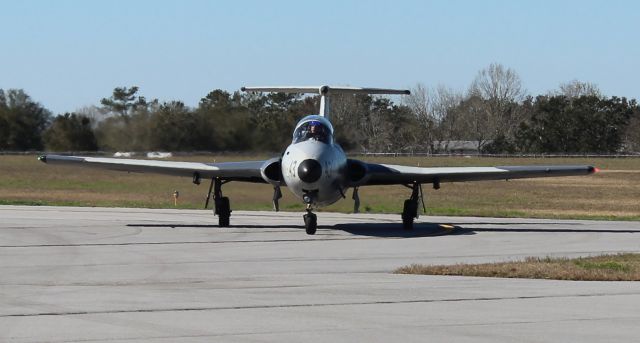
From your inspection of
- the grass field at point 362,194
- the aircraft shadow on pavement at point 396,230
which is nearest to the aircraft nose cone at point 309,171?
the aircraft shadow on pavement at point 396,230

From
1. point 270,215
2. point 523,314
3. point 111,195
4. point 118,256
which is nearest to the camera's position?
point 523,314

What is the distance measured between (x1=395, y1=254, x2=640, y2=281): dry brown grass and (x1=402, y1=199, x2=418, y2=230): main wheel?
9.74 metres

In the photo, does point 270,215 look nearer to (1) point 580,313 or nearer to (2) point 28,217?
(2) point 28,217

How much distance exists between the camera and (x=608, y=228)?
97.1 feet

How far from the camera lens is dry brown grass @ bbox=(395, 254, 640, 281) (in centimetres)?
1631

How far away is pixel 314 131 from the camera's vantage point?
86.2 feet

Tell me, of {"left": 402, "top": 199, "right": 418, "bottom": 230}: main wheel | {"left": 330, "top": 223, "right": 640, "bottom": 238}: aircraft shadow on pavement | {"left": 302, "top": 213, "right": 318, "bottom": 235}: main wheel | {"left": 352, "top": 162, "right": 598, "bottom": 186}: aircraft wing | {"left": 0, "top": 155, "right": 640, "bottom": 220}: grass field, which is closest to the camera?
{"left": 302, "top": 213, "right": 318, "bottom": 235}: main wheel

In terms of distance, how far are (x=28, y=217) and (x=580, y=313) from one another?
22.5 metres

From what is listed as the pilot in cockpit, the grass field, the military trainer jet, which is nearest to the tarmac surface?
the military trainer jet

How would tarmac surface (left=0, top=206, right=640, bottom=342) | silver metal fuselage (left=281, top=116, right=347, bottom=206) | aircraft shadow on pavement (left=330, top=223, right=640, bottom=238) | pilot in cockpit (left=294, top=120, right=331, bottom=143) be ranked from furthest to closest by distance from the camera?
1. aircraft shadow on pavement (left=330, top=223, right=640, bottom=238)
2. pilot in cockpit (left=294, top=120, right=331, bottom=143)
3. silver metal fuselage (left=281, top=116, right=347, bottom=206)
4. tarmac surface (left=0, top=206, right=640, bottom=342)

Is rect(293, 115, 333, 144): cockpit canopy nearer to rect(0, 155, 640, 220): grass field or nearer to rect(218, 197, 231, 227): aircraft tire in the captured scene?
rect(218, 197, 231, 227): aircraft tire

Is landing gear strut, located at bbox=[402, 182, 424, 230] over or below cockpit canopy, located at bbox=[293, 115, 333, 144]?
below

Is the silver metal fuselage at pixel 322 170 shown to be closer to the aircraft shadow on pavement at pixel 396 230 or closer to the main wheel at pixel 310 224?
the main wheel at pixel 310 224

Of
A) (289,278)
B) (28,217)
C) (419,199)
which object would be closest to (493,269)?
(289,278)
